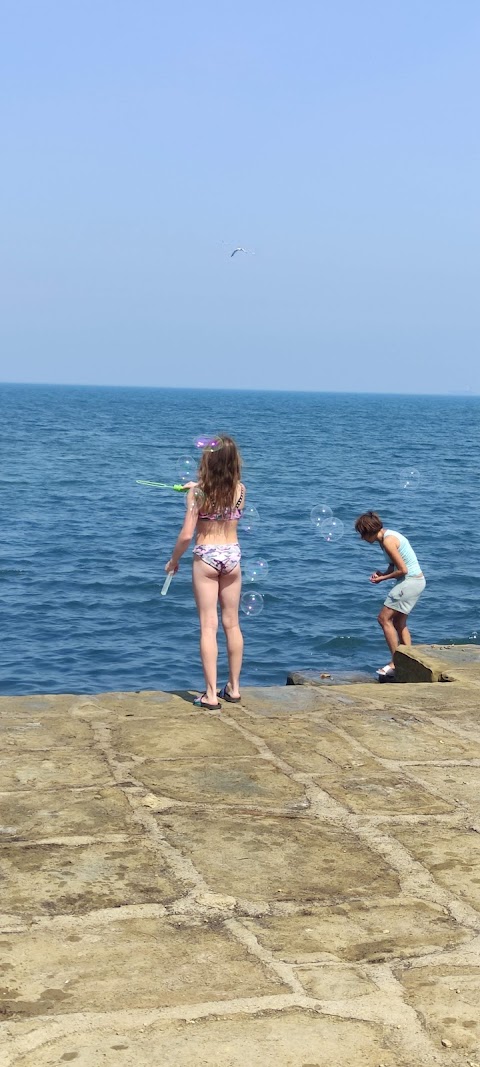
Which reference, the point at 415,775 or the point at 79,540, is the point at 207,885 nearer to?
the point at 415,775

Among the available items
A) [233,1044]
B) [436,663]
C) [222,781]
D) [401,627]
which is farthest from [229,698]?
[233,1044]

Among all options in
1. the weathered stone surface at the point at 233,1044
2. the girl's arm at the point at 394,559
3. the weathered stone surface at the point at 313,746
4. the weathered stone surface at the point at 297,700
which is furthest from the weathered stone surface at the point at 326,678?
the weathered stone surface at the point at 233,1044

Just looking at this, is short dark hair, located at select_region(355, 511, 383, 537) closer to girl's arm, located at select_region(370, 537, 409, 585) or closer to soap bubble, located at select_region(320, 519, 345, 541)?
girl's arm, located at select_region(370, 537, 409, 585)

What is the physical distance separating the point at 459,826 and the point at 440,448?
5423 centimetres

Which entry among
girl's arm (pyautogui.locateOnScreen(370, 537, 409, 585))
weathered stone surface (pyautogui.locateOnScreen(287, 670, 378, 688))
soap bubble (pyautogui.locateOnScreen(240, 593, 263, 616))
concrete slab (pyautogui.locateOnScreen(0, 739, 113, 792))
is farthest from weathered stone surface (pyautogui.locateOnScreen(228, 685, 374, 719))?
soap bubble (pyautogui.locateOnScreen(240, 593, 263, 616))

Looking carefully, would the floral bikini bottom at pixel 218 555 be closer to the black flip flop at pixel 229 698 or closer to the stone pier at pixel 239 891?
the black flip flop at pixel 229 698

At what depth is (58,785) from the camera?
4.74 metres

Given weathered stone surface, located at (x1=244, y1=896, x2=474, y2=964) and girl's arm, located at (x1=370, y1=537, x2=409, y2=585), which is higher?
girl's arm, located at (x1=370, y1=537, x2=409, y2=585)

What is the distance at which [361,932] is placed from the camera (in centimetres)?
352

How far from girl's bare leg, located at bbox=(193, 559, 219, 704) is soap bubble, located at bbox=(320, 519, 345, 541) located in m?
5.03

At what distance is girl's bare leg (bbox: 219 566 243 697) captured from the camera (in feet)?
21.1

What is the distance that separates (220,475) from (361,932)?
3099 mm

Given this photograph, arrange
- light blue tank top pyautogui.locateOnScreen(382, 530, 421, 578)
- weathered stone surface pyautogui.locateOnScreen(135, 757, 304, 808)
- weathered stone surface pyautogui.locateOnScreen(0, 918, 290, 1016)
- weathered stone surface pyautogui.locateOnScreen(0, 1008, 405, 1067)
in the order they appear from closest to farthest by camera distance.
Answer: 1. weathered stone surface pyautogui.locateOnScreen(0, 1008, 405, 1067)
2. weathered stone surface pyautogui.locateOnScreen(0, 918, 290, 1016)
3. weathered stone surface pyautogui.locateOnScreen(135, 757, 304, 808)
4. light blue tank top pyautogui.locateOnScreen(382, 530, 421, 578)

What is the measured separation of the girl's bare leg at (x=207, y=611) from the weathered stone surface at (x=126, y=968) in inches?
110
